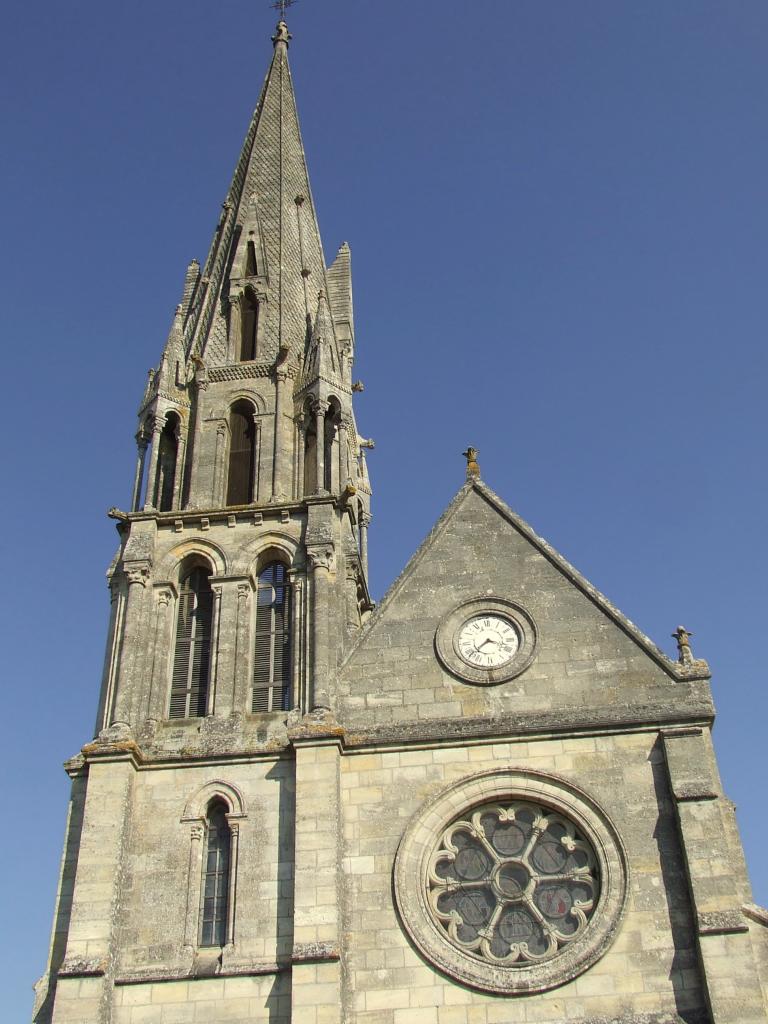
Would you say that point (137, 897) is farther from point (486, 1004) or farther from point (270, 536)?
point (270, 536)

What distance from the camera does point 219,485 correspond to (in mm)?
24266

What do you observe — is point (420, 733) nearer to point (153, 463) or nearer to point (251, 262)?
point (153, 463)

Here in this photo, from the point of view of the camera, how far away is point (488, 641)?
20.7m

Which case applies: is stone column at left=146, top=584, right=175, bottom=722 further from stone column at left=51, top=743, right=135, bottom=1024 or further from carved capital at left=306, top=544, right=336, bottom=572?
carved capital at left=306, top=544, right=336, bottom=572

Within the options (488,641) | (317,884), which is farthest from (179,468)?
(317,884)

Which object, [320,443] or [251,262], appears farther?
[251,262]

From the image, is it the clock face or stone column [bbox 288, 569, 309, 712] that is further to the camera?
stone column [bbox 288, 569, 309, 712]

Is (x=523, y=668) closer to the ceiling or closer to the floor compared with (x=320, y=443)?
closer to the floor

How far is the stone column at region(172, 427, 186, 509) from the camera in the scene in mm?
24270

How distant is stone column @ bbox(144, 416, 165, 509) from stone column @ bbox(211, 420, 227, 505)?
108 centimetres

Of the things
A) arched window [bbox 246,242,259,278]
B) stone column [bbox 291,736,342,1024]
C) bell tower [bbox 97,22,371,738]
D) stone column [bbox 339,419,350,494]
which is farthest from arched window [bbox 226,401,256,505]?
stone column [bbox 291,736,342,1024]

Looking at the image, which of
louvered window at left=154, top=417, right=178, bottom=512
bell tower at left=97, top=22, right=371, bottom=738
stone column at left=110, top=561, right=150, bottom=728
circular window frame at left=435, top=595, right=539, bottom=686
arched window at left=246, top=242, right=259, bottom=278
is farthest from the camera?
arched window at left=246, top=242, right=259, bottom=278

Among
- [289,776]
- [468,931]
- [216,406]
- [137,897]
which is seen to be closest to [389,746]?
[289,776]

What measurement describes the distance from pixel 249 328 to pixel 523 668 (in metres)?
10.9
